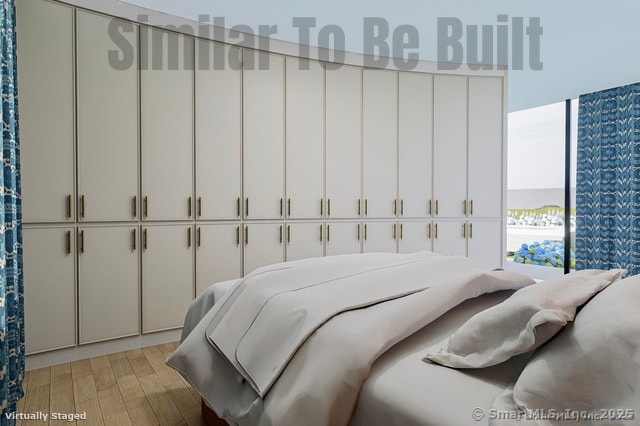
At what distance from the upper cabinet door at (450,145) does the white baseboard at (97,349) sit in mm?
2899

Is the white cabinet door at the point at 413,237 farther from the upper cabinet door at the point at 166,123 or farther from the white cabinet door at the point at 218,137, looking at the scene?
the upper cabinet door at the point at 166,123

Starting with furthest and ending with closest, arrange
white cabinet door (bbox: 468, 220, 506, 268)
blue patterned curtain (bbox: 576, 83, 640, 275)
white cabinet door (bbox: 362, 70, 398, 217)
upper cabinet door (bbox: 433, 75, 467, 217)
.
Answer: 1. blue patterned curtain (bbox: 576, 83, 640, 275)
2. white cabinet door (bbox: 468, 220, 506, 268)
3. upper cabinet door (bbox: 433, 75, 467, 217)
4. white cabinet door (bbox: 362, 70, 398, 217)

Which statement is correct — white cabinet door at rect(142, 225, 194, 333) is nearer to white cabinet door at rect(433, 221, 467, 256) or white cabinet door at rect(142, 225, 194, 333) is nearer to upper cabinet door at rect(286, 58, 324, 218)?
upper cabinet door at rect(286, 58, 324, 218)

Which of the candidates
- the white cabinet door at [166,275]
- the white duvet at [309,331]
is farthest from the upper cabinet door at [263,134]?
the white duvet at [309,331]

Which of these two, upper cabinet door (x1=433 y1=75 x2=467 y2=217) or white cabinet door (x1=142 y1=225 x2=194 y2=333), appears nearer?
white cabinet door (x1=142 y1=225 x2=194 y2=333)

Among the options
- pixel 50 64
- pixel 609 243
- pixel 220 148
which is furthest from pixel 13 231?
pixel 609 243

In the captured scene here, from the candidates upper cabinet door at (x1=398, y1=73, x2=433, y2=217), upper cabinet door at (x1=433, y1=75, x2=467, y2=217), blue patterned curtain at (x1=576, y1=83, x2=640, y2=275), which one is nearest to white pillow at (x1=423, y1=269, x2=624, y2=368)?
upper cabinet door at (x1=398, y1=73, x2=433, y2=217)

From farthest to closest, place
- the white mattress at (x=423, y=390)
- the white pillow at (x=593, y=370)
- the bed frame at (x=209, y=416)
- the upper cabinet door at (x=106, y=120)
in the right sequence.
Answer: the upper cabinet door at (x=106, y=120), the bed frame at (x=209, y=416), the white mattress at (x=423, y=390), the white pillow at (x=593, y=370)

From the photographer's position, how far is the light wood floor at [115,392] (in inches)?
75.8

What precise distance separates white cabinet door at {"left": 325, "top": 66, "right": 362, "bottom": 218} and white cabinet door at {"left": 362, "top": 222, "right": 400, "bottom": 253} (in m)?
0.23

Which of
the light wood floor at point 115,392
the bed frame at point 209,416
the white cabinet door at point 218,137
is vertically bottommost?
the light wood floor at point 115,392

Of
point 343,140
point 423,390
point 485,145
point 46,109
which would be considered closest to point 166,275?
point 46,109

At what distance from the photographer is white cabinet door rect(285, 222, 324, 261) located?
3.62m

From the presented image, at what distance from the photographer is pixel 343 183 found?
383 cm
